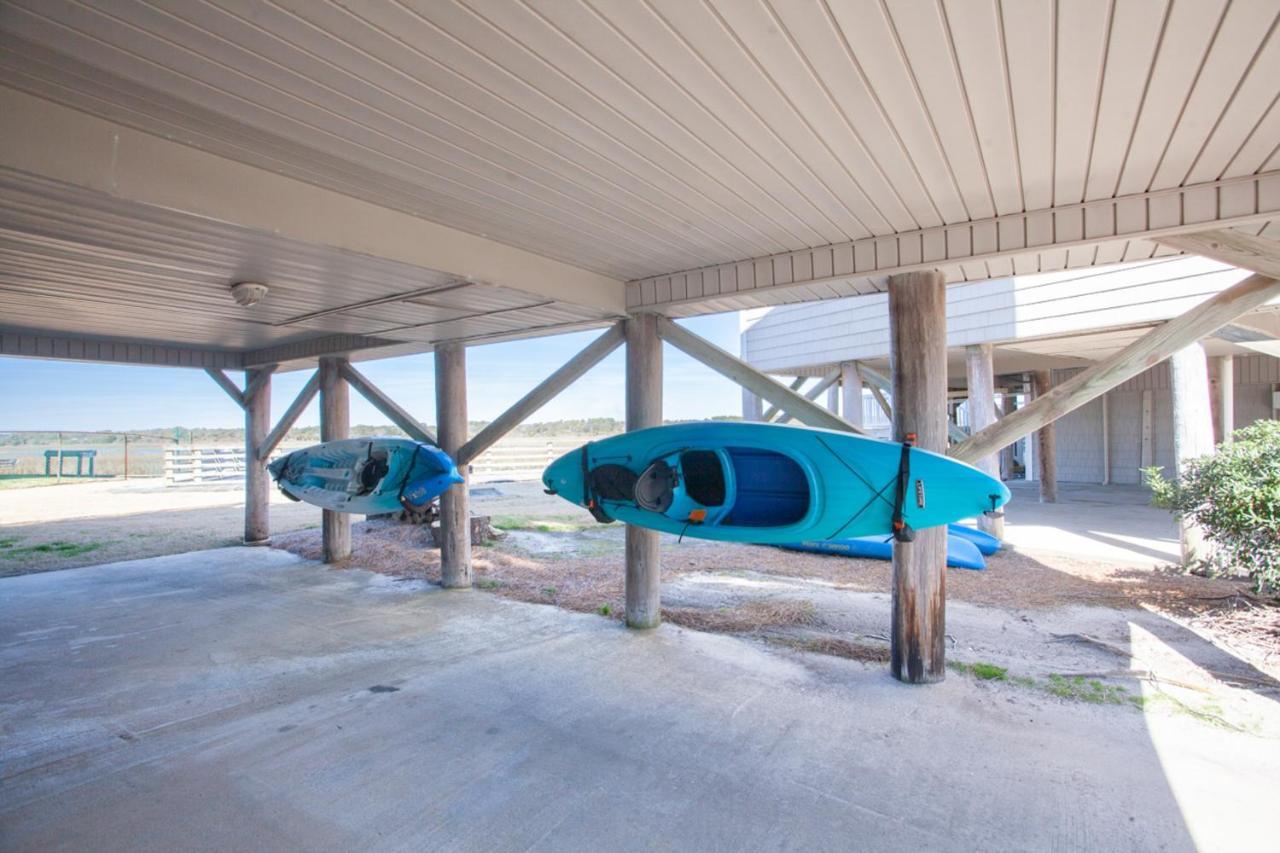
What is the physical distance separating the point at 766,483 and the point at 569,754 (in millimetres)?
2378

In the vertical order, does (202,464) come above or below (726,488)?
below

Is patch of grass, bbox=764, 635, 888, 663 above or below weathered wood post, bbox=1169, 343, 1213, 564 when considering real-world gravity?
below

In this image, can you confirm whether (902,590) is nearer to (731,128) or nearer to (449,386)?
(731,128)

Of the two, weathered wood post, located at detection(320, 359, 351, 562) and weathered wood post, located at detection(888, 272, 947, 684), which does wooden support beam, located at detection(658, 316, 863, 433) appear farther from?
weathered wood post, located at detection(320, 359, 351, 562)

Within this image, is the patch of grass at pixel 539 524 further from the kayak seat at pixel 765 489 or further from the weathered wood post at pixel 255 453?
the kayak seat at pixel 765 489

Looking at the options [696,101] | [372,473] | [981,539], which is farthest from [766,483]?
[372,473]

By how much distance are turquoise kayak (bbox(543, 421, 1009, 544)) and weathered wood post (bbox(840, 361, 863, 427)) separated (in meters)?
6.95

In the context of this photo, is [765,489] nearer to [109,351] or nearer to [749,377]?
[749,377]

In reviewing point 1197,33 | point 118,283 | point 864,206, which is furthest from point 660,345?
point 118,283

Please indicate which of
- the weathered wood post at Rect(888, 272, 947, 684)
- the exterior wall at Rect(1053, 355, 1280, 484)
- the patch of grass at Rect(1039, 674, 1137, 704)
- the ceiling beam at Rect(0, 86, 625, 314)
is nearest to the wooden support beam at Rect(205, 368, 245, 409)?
the ceiling beam at Rect(0, 86, 625, 314)

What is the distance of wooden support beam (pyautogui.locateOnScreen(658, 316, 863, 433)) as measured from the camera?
16.1 ft

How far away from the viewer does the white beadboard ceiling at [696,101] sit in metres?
2.10

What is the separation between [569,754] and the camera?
3484 mm

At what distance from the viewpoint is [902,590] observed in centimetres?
440
